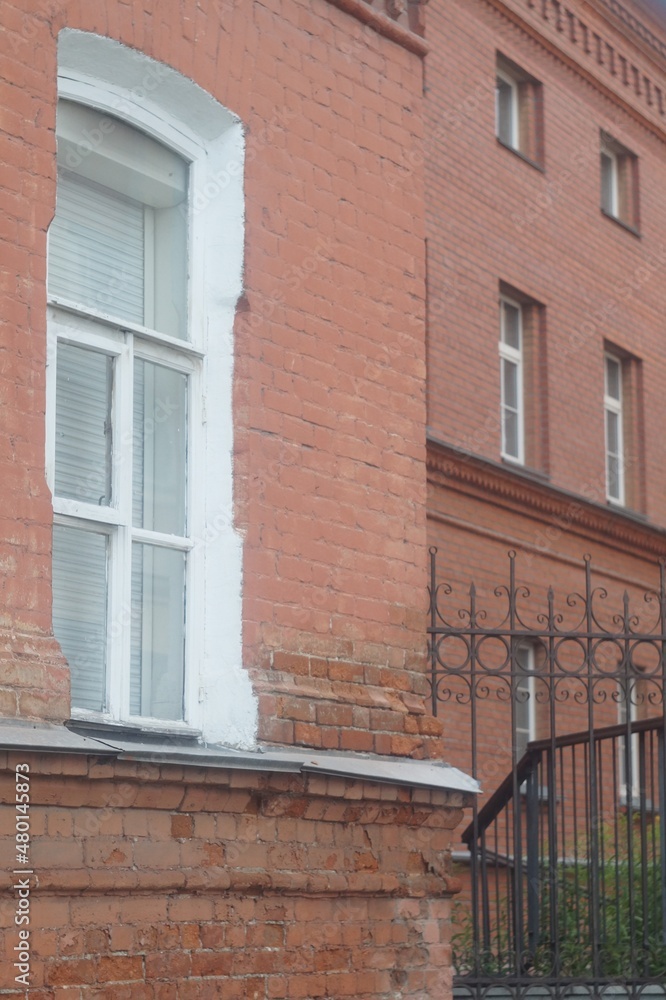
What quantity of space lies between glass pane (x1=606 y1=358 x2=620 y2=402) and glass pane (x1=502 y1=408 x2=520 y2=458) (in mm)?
2439

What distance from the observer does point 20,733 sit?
4.71 m

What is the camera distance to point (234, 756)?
5.38 metres

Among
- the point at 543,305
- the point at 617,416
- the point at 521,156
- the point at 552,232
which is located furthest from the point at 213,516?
the point at 617,416

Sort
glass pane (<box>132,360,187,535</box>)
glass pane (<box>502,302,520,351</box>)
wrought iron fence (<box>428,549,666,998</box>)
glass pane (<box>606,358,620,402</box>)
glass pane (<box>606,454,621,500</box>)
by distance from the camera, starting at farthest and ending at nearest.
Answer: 1. glass pane (<box>606,358,620,402</box>)
2. glass pane (<box>606,454,621,500</box>)
3. glass pane (<box>502,302,520,351</box>)
4. wrought iron fence (<box>428,549,666,998</box>)
5. glass pane (<box>132,360,187,535</box>)

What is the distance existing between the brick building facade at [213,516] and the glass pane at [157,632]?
0.01 meters

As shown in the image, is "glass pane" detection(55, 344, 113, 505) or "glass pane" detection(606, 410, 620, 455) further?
"glass pane" detection(606, 410, 620, 455)

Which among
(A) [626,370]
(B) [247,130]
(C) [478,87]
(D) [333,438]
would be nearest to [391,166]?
(B) [247,130]

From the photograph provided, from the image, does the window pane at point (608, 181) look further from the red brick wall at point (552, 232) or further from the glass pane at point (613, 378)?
the glass pane at point (613, 378)

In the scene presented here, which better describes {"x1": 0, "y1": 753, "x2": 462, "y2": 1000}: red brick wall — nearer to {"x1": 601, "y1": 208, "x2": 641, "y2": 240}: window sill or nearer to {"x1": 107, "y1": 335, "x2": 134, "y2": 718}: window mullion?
{"x1": 107, "y1": 335, "x2": 134, "y2": 718}: window mullion

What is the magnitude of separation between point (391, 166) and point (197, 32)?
4.00 feet

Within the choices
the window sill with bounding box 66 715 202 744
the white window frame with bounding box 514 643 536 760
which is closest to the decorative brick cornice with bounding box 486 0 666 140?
the white window frame with bounding box 514 643 536 760

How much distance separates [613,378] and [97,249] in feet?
44.6

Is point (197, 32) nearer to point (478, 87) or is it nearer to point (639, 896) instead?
point (639, 896)

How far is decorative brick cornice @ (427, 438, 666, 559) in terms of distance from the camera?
14.5 m
